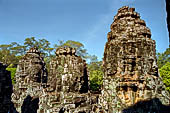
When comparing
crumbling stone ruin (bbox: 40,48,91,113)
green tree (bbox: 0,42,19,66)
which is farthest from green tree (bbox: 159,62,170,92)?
green tree (bbox: 0,42,19,66)

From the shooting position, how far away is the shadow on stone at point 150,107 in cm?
362

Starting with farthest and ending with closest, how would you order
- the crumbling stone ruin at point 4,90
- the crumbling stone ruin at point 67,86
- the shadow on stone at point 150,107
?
the crumbling stone ruin at point 4,90
the crumbling stone ruin at point 67,86
the shadow on stone at point 150,107

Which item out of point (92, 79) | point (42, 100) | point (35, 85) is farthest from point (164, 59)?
point (42, 100)

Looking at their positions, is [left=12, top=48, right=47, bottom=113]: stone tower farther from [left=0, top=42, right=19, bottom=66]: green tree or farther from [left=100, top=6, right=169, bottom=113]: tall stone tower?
[left=0, top=42, right=19, bottom=66]: green tree

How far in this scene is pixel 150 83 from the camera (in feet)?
12.6

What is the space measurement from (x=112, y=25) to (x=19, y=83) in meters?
7.24

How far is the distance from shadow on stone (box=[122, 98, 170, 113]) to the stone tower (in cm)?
648

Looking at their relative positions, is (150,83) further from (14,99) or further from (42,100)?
(14,99)

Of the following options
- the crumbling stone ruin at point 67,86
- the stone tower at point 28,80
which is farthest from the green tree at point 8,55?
the crumbling stone ruin at point 67,86

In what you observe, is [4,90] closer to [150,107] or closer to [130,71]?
[130,71]

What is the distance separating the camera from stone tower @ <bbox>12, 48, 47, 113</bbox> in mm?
9111

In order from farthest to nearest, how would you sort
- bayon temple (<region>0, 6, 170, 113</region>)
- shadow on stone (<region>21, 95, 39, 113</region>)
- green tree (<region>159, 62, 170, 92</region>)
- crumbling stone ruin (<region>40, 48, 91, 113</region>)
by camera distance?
green tree (<region>159, 62, 170, 92</region>) → shadow on stone (<region>21, 95, 39, 113</region>) → crumbling stone ruin (<region>40, 48, 91, 113</region>) → bayon temple (<region>0, 6, 170, 113</region>)

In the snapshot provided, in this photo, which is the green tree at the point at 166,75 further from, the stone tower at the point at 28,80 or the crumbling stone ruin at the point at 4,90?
the crumbling stone ruin at the point at 4,90

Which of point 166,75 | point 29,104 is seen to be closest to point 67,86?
point 29,104
